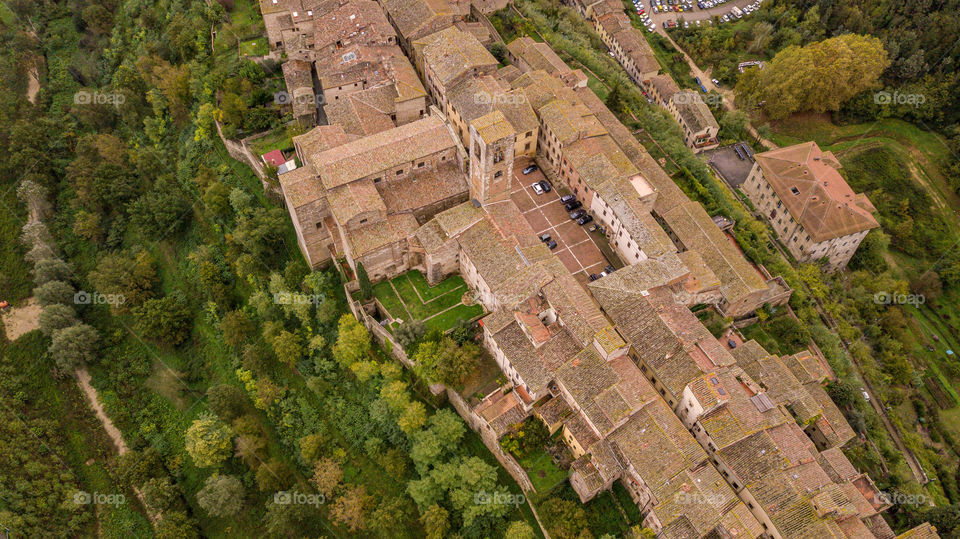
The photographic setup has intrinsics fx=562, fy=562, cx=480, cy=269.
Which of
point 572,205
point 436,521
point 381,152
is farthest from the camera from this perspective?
point 572,205

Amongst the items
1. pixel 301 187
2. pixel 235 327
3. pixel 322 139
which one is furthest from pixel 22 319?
pixel 322 139

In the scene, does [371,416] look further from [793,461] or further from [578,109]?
[578,109]

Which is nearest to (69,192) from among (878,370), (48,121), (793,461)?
(48,121)

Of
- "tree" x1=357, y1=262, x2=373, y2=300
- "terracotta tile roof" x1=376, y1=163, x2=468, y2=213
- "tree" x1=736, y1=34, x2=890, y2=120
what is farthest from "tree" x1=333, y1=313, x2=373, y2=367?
"tree" x1=736, y1=34, x2=890, y2=120

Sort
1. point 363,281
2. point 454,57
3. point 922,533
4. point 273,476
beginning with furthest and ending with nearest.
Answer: point 454,57
point 363,281
point 273,476
point 922,533

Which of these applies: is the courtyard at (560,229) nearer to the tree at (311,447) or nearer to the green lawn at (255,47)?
the tree at (311,447)

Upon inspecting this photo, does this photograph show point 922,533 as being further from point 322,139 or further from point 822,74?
point 822,74

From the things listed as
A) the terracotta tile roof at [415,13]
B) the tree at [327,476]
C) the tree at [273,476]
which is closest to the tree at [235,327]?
the tree at [273,476]
